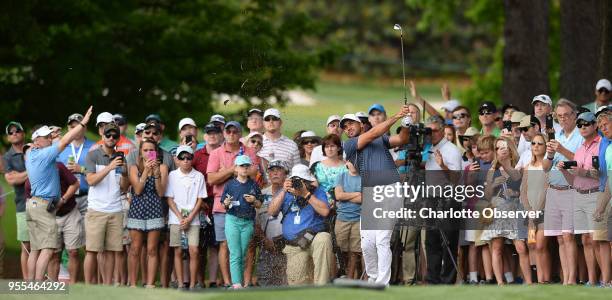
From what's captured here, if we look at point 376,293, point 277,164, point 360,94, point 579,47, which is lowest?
point 376,293

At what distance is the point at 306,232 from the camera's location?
56.9 feet

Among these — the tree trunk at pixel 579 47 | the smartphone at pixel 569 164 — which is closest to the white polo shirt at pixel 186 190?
the smartphone at pixel 569 164

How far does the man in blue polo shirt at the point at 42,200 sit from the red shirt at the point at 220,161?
165cm

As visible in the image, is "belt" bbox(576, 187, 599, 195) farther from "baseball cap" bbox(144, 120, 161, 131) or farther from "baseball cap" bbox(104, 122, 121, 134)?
"baseball cap" bbox(104, 122, 121, 134)

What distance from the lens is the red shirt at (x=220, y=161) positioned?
18.2 m

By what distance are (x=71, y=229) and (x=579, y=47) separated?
36.8 ft

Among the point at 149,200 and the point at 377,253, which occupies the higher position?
the point at 149,200

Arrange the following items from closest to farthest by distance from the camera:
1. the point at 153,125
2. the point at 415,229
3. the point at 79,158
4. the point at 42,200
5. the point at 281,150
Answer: the point at 415,229
the point at 42,200
the point at 281,150
the point at 153,125
the point at 79,158

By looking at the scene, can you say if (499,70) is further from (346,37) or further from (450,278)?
(346,37)

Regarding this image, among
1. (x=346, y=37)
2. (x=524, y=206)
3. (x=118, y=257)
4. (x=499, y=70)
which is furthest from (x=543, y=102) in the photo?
(x=346, y=37)

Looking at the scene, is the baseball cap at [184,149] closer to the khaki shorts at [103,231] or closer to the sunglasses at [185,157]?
the sunglasses at [185,157]

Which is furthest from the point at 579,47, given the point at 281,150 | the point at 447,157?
the point at 281,150

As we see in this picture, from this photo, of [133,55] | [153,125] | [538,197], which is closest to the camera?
[538,197]

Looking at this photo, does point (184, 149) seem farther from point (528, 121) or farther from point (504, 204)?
point (528, 121)
